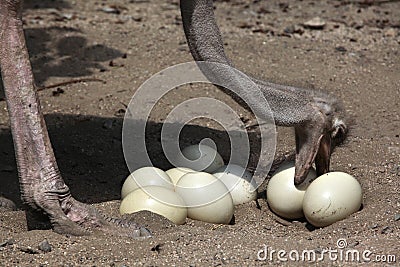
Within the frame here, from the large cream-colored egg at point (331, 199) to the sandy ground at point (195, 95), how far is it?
0.06 metres

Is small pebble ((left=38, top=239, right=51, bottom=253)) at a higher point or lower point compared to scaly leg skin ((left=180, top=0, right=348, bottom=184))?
lower

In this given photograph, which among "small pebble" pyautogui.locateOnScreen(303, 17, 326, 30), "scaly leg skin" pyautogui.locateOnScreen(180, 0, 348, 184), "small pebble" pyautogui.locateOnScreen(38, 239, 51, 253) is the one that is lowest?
"small pebble" pyautogui.locateOnScreen(303, 17, 326, 30)

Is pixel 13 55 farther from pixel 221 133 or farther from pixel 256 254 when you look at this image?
pixel 221 133

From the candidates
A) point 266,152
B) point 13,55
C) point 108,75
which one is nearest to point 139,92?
point 108,75

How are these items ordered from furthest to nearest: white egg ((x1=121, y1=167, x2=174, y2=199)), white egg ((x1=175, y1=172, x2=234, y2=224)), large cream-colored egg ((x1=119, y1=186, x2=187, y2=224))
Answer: white egg ((x1=121, y1=167, x2=174, y2=199)), white egg ((x1=175, y1=172, x2=234, y2=224)), large cream-colored egg ((x1=119, y1=186, x2=187, y2=224))

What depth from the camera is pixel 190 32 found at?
14.2 feet

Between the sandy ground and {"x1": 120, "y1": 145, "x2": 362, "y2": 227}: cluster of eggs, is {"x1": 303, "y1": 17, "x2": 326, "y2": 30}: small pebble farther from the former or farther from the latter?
{"x1": 120, "y1": 145, "x2": 362, "y2": 227}: cluster of eggs

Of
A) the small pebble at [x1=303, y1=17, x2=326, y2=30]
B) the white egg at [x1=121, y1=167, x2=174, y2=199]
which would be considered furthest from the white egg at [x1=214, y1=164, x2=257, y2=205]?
the small pebble at [x1=303, y1=17, x2=326, y2=30]

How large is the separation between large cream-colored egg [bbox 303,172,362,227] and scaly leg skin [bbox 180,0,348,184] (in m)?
0.13

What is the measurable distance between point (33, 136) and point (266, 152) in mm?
1527

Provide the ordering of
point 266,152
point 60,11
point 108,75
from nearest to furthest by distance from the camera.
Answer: point 266,152, point 108,75, point 60,11

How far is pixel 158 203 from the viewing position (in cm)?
400

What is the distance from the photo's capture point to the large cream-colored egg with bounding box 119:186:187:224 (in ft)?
13.1

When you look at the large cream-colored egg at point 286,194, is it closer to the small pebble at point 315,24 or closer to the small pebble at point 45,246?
the small pebble at point 45,246
